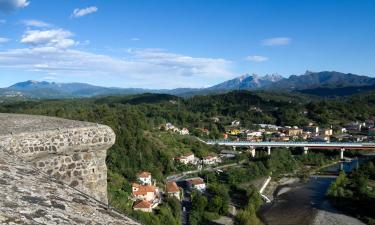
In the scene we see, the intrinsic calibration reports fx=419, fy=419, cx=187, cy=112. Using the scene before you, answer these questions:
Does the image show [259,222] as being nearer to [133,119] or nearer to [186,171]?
[186,171]

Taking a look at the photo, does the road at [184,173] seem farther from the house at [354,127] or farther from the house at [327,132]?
the house at [354,127]

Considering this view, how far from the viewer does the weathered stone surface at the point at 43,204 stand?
1843mm

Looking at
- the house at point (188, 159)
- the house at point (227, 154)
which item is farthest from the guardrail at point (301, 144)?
the house at point (188, 159)

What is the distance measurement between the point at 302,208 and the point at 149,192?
11965 millimetres

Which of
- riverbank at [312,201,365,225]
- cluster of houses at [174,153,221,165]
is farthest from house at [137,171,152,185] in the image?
riverbank at [312,201,365,225]

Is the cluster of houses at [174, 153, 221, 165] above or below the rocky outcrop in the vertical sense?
below

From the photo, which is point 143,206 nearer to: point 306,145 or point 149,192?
point 149,192

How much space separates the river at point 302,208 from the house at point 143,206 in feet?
26.3

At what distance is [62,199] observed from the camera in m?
2.31

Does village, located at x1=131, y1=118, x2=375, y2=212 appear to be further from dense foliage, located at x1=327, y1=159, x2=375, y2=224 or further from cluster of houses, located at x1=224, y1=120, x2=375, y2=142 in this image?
dense foliage, located at x1=327, y1=159, x2=375, y2=224

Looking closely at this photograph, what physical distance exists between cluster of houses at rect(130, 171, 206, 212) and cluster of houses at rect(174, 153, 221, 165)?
11478 millimetres

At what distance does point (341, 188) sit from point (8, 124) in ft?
114

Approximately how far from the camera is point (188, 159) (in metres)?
53.2

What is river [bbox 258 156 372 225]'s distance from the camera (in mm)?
28766
